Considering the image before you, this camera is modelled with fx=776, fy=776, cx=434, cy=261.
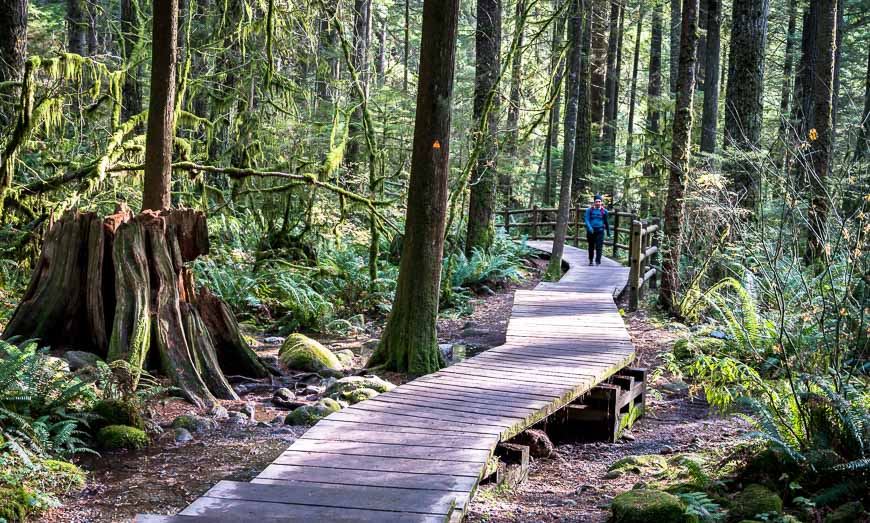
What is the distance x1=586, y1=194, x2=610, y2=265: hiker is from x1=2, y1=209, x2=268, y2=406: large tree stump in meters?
12.2

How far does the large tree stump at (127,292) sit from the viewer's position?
806 centimetres

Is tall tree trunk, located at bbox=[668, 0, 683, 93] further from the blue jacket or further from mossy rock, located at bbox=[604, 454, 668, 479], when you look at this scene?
mossy rock, located at bbox=[604, 454, 668, 479]

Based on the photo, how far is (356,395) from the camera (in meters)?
8.12

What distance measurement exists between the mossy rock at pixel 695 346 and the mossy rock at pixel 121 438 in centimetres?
698

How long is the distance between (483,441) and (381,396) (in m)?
1.55

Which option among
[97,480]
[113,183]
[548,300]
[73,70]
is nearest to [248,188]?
[113,183]

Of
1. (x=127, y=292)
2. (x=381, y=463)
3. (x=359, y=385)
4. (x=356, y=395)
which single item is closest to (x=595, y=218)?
(x=359, y=385)

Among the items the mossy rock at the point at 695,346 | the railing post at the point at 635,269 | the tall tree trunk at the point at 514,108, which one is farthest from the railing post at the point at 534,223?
the mossy rock at the point at 695,346

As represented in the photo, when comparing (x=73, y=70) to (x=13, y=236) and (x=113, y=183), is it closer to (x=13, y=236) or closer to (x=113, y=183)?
(x=113, y=183)

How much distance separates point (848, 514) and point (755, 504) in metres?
0.55

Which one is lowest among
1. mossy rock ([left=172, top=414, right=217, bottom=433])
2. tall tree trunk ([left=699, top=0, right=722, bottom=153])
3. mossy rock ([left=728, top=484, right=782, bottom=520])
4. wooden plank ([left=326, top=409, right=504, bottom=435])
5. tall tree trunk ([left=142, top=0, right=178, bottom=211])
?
mossy rock ([left=172, top=414, right=217, bottom=433])

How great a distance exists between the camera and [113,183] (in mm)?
11922

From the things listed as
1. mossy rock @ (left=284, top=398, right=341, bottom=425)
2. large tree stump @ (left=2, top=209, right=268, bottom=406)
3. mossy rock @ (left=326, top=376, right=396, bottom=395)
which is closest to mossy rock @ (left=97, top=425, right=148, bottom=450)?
large tree stump @ (left=2, top=209, right=268, bottom=406)

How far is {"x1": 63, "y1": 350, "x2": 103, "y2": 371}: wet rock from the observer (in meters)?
7.72
